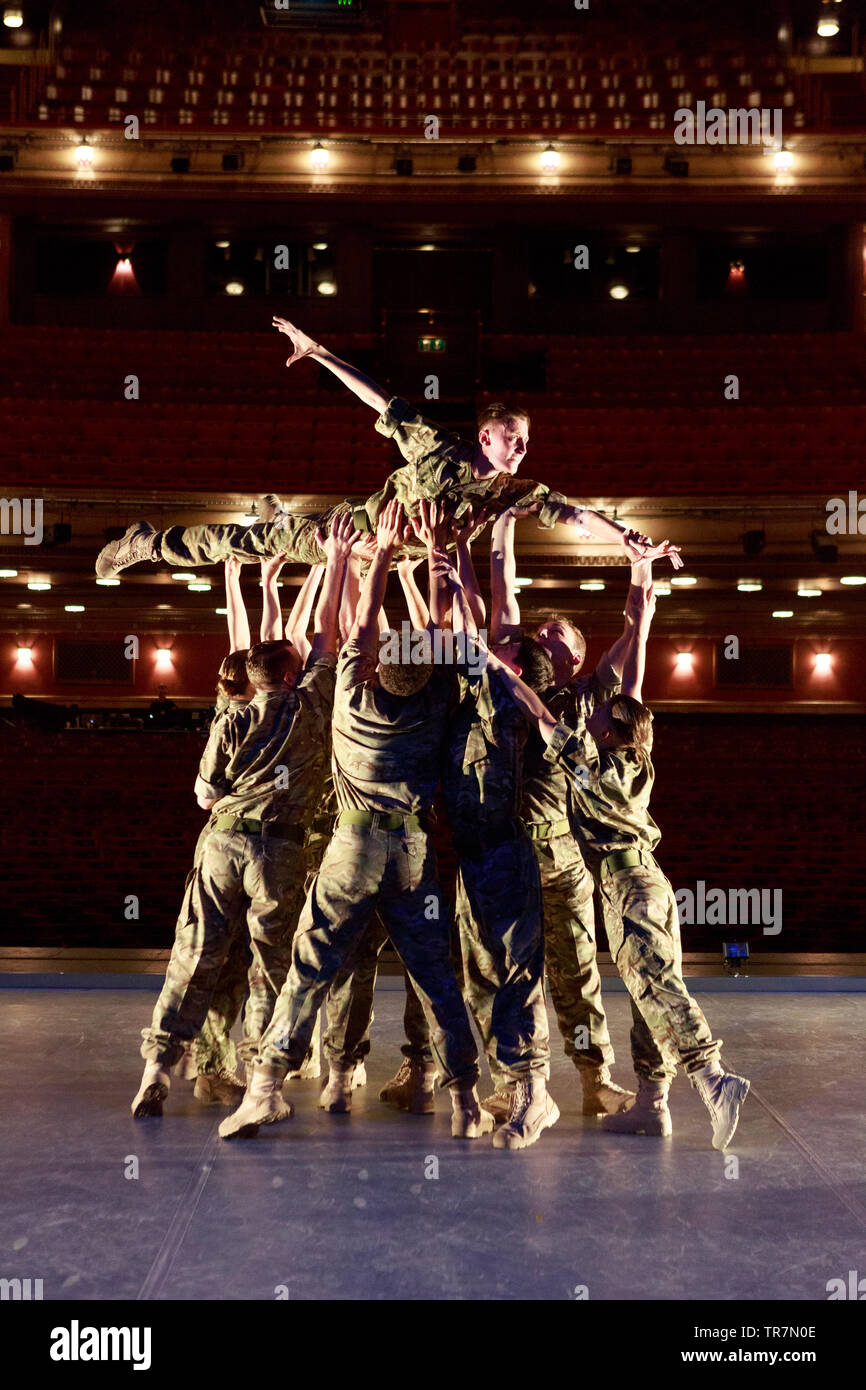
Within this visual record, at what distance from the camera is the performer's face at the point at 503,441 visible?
13.3 feet

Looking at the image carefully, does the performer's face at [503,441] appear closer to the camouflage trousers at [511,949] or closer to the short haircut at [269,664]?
the short haircut at [269,664]

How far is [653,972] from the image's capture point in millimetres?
3707

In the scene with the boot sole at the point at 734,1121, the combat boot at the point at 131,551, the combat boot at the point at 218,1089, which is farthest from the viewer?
the combat boot at the point at 131,551

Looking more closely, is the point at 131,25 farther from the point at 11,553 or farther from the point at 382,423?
the point at 382,423

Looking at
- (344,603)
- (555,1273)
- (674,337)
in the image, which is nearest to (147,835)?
(344,603)

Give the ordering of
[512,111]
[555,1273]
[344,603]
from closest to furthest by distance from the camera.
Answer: [555,1273], [344,603], [512,111]

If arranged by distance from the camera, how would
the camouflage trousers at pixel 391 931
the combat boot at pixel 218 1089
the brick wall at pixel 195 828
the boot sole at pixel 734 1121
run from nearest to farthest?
1. the boot sole at pixel 734 1121
2. the camouflage trousers at pixel 391 931
3. the combat boot at pixel 218 1089
4. the brick wall at pixel 195 828

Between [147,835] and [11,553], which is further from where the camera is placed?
[11,553]

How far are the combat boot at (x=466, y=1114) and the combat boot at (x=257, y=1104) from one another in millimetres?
569

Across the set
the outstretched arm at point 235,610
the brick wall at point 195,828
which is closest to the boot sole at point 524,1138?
the outstretched arm at point 235,610

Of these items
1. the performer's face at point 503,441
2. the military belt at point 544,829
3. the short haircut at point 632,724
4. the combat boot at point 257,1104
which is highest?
the performer's face at point 503,441

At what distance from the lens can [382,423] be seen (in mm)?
4078

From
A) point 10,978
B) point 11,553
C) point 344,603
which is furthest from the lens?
point 11,553

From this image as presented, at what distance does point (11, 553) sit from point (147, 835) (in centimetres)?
377
